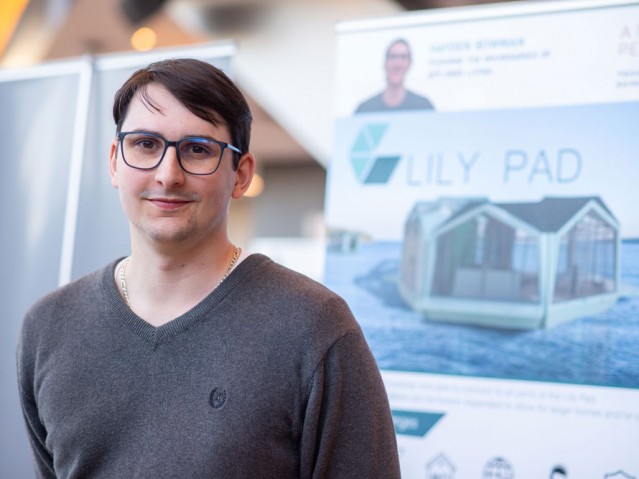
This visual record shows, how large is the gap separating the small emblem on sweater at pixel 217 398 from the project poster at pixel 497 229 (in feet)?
4.35

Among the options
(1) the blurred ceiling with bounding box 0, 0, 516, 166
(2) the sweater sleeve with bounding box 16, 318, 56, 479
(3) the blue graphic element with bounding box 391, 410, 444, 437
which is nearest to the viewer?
Result: (2) the sweater sleeve with bounding box 16, 318, 56, 479

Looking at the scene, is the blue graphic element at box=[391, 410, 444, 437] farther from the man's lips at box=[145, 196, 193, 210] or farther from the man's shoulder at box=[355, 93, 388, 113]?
the man's lips at box=[145, 196, 193, 210]

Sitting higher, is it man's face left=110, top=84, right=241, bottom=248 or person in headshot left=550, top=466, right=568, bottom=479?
man's face left=110, top=84, right=241, bottom=248

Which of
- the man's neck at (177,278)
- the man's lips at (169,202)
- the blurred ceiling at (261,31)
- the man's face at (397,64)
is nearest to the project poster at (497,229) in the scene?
the man's face at (397,64)

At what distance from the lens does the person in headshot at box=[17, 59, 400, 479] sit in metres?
1.26

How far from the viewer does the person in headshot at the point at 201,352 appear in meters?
1.26

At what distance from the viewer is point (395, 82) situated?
105 inches

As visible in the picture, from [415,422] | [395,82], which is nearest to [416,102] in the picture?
[395,82]

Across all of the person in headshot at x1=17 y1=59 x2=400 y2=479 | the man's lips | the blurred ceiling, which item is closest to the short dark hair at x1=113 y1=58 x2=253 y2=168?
the person in headshot at x1=17 y1=59 x2=400 y2=479

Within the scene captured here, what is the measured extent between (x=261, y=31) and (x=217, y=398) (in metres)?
4.19

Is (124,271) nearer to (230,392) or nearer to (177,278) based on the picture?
(177,278)

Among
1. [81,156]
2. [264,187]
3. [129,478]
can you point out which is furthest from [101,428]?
[264,187]

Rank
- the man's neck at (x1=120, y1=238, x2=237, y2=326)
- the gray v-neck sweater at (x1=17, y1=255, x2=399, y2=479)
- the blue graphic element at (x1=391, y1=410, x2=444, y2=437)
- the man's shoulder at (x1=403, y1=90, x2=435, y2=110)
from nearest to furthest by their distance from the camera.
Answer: the gray v-neck sweater at (x1=17, y1=255, x2=399, y2=479) < the man's neck at (x1=120, y1=238, x2=237, y2=326) < the blue graphic element at (x1=391, y1=410, x2=444, y2=437) < the man's shoulder at (x1=403, y1=90, x2=435, y2=110)

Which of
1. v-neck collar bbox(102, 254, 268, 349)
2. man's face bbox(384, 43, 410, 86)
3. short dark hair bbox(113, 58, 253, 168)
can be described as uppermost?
man's face bbox(384, 43, 410, 86)
